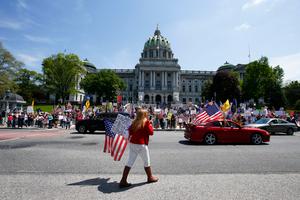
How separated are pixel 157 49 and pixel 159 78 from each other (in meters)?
15.6

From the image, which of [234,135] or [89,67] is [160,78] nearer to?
[89,67]

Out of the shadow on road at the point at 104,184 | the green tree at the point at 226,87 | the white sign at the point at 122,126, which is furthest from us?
the green tree at the point at 226,87

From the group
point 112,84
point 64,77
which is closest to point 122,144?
point 64,77

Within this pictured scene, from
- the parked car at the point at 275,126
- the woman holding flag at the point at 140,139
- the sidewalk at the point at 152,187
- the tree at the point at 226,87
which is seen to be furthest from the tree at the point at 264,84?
the woman holding flag at the point at 140,139

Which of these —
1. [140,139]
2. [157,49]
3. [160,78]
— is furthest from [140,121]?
[157,49]

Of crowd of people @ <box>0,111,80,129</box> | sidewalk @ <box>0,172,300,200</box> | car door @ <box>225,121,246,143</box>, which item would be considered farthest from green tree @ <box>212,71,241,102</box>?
sidewalk @ <box>0,172,300,200</box>

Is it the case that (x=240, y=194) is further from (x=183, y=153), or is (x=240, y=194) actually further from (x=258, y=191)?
(x=183, y=153)

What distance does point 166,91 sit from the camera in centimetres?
11400

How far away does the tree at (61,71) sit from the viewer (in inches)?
2554

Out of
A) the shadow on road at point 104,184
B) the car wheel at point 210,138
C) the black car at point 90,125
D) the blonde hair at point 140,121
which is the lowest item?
the shadow on road at point 104,184

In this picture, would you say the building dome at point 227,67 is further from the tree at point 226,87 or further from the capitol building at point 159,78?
the tree at point 226,87

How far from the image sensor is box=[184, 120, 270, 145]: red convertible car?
42.8 ft

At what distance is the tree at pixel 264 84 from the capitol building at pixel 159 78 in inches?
1535

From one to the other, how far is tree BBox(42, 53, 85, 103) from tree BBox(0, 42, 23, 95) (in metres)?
14.0
